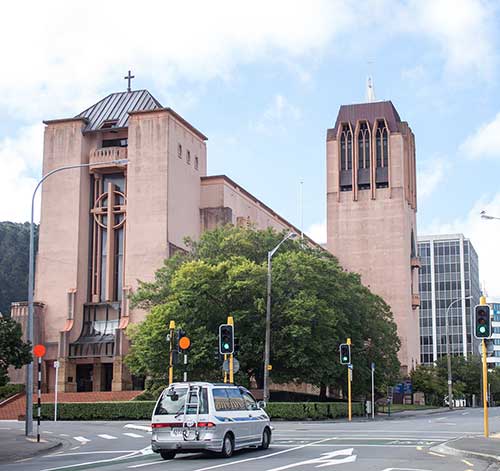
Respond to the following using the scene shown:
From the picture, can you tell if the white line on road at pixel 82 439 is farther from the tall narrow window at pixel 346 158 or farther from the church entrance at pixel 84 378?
the tall narrow window at pixel 346 158

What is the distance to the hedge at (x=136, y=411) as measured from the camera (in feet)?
147

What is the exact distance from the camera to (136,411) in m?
45.8

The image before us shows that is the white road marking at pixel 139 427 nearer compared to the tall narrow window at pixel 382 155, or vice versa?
the white road marking at pixel 139 427

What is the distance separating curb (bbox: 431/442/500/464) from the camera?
66.3 feet

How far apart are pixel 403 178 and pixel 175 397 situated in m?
85.9

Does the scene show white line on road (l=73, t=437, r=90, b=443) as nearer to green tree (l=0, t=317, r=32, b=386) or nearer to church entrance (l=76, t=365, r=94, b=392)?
green tree (l=0, t=317, r=32, b=386)

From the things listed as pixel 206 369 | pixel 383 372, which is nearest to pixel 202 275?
pixel 206 369

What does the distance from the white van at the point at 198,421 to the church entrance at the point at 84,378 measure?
2251 inches

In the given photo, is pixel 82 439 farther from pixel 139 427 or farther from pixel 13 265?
pixel 13 265

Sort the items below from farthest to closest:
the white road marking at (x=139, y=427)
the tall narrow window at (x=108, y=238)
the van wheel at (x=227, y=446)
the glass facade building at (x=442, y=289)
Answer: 1. the glass facade building at (x=442, y=289)
2. the tall narrow window at (x=108, y=238)
3. the white road marking at (x=139, y=427)
4. the van wheel at (x=227, y=446)

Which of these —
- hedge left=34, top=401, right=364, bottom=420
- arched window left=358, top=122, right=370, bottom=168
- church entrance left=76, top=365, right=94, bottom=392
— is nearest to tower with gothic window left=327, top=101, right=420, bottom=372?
arched window left=358, top=122, right=370, bottom=168

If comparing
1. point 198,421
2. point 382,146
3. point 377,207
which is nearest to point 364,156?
point 382,146

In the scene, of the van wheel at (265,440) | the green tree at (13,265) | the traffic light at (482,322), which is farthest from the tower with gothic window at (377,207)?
the van wheel at (265,440)

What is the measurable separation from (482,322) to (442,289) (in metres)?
137
